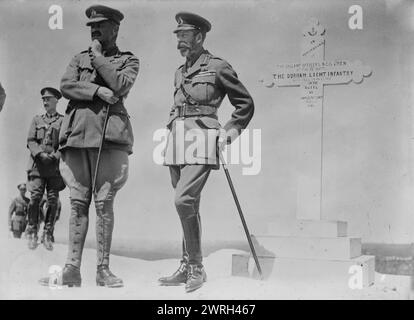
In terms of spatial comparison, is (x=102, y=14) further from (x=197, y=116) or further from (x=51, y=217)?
(x=51, y=217)

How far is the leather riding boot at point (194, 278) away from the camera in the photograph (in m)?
4.20

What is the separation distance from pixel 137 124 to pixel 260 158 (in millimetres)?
1110

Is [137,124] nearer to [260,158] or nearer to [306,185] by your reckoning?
[260,158]

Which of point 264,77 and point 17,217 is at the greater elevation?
point 264,77

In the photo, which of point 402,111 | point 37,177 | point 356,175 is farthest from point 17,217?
point 402,111

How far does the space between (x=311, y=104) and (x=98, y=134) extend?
175 cm

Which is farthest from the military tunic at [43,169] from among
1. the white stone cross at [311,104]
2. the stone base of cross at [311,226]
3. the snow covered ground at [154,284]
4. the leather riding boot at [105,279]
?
the white stone cross at [311,104]

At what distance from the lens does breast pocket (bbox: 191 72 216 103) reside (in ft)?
14.3

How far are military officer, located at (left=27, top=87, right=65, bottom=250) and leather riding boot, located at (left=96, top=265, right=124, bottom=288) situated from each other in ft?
3.46

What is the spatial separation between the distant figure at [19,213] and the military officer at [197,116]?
1.75m

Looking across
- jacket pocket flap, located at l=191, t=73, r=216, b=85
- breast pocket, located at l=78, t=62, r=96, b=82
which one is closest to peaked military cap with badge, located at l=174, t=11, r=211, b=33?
jacket pocket flap, located at l=191, t=73, r=216, b=85
